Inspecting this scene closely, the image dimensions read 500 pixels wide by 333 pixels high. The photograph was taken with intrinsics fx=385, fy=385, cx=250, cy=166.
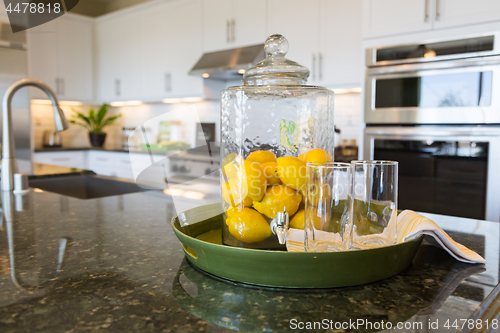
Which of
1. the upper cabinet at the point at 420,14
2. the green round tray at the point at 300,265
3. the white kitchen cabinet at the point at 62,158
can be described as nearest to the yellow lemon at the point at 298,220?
the green round tray at the point at 300,265

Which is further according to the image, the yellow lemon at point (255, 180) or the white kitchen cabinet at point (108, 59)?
the white kitchen cabinet at point (108, 59)

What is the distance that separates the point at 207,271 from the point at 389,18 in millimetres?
2208

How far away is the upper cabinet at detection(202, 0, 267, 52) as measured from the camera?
3189 millimetres

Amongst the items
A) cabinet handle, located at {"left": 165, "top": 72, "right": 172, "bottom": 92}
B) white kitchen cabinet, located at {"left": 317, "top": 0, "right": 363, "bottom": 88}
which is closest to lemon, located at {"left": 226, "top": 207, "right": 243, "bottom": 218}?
white kitchen cabinet, located at {"left": 317, "top": 0, "right": 363, "bottom": 88}

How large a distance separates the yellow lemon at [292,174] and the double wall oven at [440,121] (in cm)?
184

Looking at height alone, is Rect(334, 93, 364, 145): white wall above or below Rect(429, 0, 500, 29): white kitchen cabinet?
below

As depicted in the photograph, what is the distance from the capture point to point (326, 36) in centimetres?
282

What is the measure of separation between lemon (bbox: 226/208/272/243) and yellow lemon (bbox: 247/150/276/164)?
0.08 meters

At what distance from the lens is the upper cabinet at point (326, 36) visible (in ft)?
8.87

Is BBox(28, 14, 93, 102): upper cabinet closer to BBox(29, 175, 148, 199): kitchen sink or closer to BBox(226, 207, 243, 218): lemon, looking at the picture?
BBox(29, 175, 148, 199): kitchen sink

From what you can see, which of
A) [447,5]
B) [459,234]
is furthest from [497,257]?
[447,5]

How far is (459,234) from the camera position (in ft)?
2.68

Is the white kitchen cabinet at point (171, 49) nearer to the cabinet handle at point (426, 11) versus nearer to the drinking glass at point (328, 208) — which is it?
the cabinet handle at point (426, 11)

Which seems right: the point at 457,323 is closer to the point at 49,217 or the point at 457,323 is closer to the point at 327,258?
the point at 327,258
